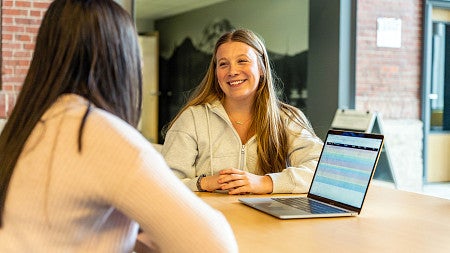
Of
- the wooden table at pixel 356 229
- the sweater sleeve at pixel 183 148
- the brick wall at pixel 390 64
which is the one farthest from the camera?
the brick wall at pixel 390 64

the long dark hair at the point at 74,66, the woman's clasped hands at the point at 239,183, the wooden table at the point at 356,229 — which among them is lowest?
the wooden table at the point at 356,229

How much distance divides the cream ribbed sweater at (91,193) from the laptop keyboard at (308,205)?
0.79m

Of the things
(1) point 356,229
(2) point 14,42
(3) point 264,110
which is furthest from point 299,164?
(2) point 14,42

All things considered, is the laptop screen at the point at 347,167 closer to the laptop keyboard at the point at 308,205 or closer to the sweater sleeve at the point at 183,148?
the laptop keyboard at the point at 308,205

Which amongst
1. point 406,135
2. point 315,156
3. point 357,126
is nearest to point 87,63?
point 315,156

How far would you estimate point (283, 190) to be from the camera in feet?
6.91

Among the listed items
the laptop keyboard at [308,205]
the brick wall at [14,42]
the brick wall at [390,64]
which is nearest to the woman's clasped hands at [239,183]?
the laptop keyboard at [308,205]

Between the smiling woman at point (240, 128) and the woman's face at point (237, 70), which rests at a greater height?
the woman's face at point (237, 70)

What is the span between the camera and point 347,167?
1.83 m

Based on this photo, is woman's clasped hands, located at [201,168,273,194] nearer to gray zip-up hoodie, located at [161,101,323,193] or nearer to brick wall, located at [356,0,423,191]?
→ gray zip-up hoodie, located at [161,101,323,193]

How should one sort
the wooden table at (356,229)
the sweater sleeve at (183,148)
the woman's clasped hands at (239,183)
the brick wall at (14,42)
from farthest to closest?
the brick wall at (14,42) < the sweater sleeve at (183,148) < the woman's clasped hands at (239,183) < the wooden table at (356,229)

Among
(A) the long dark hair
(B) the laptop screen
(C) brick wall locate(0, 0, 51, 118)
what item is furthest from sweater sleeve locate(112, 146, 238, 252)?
(C) brick wall locate(0, 0, 51, 118)

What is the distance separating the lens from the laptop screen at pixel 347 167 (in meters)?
1.76

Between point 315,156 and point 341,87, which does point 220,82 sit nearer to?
point 315,156
